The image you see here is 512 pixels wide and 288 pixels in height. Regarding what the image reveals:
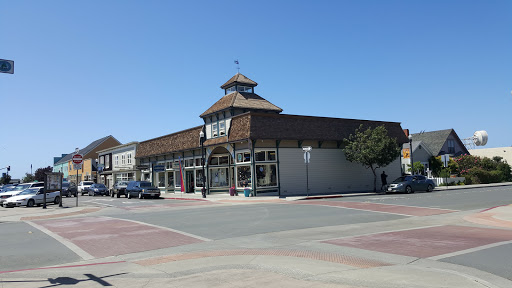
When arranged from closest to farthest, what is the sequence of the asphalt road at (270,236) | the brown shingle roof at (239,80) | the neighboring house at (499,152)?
the asphalt road at (270,236)
the brown shingle roof at (239,80)
the neighboring house at (499,152)

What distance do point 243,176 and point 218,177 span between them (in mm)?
4341

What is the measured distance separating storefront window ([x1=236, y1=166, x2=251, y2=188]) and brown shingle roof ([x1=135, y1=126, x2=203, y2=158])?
659cm

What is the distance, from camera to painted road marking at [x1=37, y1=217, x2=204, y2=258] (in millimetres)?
10680

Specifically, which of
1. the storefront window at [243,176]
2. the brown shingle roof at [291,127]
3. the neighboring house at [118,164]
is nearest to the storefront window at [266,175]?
the storefront window at [243,176]

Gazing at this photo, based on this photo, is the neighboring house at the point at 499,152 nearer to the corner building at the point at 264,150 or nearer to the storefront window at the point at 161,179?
the corner building at the point at 264,150

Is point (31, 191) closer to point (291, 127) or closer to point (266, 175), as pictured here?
point (266, 175)

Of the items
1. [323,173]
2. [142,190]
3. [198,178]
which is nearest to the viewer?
[323,173]

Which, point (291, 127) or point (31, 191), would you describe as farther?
point (291, 127)

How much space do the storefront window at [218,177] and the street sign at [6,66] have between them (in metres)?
25.4

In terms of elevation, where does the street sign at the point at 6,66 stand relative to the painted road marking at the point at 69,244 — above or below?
above

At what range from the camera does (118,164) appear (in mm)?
58438

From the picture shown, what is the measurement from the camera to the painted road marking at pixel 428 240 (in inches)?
372

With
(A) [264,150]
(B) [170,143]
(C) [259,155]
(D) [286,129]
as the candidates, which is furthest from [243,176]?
(B) [170,143]

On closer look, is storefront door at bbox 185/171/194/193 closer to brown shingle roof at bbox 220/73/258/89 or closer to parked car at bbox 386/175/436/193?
brown shingle roof at bbox 220/73/258/89
